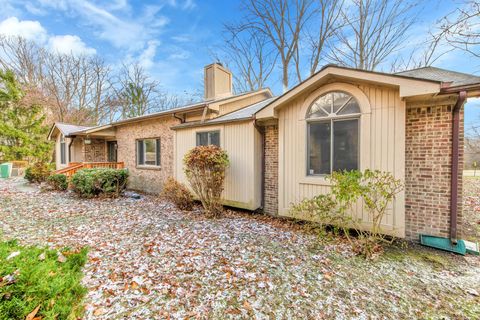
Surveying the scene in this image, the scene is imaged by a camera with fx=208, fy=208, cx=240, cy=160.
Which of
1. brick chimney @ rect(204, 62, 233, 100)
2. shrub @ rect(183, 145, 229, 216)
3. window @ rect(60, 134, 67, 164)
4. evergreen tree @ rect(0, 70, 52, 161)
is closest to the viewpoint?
shrub @ rect(183, 145, 229, 216)

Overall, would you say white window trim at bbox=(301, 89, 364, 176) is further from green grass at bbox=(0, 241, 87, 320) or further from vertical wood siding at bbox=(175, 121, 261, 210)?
green grass at bbox=(0, 241, 87, 320)

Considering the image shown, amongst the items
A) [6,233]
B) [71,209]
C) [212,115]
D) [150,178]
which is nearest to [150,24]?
[212,115]

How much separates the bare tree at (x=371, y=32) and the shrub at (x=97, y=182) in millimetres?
15076

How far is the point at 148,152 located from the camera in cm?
1037

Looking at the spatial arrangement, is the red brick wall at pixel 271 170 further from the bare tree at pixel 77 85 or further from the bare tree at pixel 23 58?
the bare tree at pixel 23 58

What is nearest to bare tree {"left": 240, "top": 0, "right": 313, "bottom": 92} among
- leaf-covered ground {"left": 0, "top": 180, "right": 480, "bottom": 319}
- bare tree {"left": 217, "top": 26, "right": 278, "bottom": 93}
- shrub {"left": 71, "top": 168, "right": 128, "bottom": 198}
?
bare tree {"left": 217, "top": 26, "right": 278, "bottom": 93}

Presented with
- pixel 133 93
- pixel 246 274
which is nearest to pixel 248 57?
pixel 133 93

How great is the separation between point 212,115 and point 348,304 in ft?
24.3

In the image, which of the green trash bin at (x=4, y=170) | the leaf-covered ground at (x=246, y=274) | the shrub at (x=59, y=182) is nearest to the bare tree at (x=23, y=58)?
the green trash bin at (x=4, y=170)

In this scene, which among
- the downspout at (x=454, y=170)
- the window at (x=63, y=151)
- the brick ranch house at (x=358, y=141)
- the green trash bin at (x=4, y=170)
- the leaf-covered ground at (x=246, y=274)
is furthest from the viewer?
the window at (x=63, y=151)

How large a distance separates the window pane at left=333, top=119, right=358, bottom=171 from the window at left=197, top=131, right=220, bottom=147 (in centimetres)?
366

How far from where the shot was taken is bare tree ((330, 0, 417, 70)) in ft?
42.3

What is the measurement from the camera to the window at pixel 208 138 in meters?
7.02

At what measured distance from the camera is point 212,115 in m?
8.55
